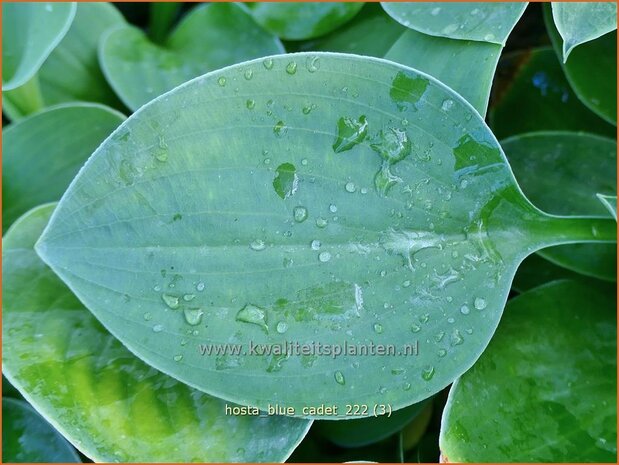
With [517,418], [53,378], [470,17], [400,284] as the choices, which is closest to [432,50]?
[470,17]

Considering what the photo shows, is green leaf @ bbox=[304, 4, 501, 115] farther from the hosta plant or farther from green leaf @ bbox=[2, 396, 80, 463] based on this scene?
green leaf @ bbox=[2, 396, 80, 463]

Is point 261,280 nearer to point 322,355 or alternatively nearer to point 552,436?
point 322,355

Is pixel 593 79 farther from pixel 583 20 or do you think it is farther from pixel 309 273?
pixel 309 273

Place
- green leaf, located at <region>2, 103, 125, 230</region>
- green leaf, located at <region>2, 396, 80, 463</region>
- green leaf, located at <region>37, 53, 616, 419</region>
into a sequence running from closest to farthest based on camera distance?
green leaf, located at <region>37, 53, 616, 419</region>
green leaf, located at <region>2, 396, 80, 463</region>
green leaf, located at <region>2, 103, 125, 230</region>

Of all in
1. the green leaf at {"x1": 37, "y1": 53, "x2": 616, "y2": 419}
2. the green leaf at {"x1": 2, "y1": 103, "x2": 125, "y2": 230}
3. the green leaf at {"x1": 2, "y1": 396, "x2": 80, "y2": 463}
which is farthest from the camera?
the green leaf at {"x1": 2, "y1": 103, "x2": 125, "y2": 230}

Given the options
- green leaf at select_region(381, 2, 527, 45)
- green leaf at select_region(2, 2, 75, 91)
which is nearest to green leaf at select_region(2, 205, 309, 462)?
green leaf at select_region(2, 2, 75, 91)

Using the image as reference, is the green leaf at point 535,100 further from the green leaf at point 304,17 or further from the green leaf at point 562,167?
the green leaf at point 304,17

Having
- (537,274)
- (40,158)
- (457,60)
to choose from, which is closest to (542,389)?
(537,274)
